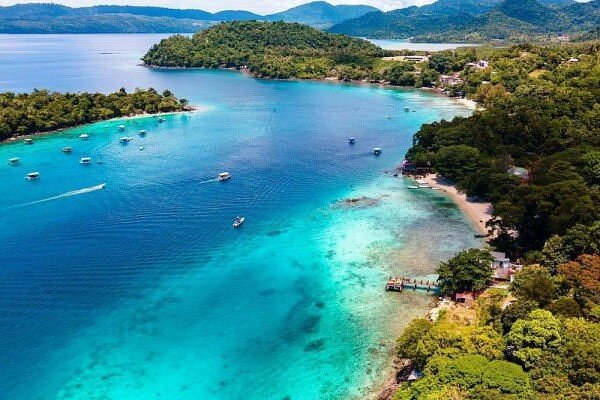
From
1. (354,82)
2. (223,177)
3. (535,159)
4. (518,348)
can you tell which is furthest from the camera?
(354,82)

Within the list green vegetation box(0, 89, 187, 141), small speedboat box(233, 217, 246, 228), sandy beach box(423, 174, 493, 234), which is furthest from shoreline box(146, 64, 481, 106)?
small speedboat box(233, 217, 246, 228)

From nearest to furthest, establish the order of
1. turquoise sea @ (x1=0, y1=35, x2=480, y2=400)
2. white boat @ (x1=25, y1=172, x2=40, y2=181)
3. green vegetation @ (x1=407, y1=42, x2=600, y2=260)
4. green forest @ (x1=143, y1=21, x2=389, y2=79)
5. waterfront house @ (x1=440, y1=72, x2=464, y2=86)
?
turquoise sea @ (x1=0, y1=35, x2=480, y2=400)
green vegetation @ (x1=407, y1=42, x2=600, y2=260)
white boat @ (x1=25, y1=172, x2=40, y2=181)
waterfront house @ (x1=440, y1=72, x2=464, y2=86)
green forest @ (x1=143, y1=21, x2=389, y2=79)

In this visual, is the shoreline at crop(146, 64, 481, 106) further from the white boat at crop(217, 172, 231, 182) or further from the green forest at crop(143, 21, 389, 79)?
the white boat at crop(217, 172, 231, 182)

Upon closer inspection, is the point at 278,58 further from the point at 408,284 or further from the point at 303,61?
the point at 408,284

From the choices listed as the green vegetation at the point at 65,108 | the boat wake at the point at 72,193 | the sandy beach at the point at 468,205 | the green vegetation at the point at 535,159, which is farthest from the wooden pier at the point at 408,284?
the green vegetation at the point at 65,108

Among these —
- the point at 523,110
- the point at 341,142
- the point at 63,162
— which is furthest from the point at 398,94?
the point at 63,162

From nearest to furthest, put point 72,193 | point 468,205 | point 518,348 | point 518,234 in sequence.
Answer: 1. point 518,348
2. point 518,234
3. point 468,205
4. point 72,193

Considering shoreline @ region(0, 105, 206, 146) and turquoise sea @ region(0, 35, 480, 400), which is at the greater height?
shoreline @ region(0, 105, 206, 146)

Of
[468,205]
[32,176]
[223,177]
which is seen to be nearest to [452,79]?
[468,205]
